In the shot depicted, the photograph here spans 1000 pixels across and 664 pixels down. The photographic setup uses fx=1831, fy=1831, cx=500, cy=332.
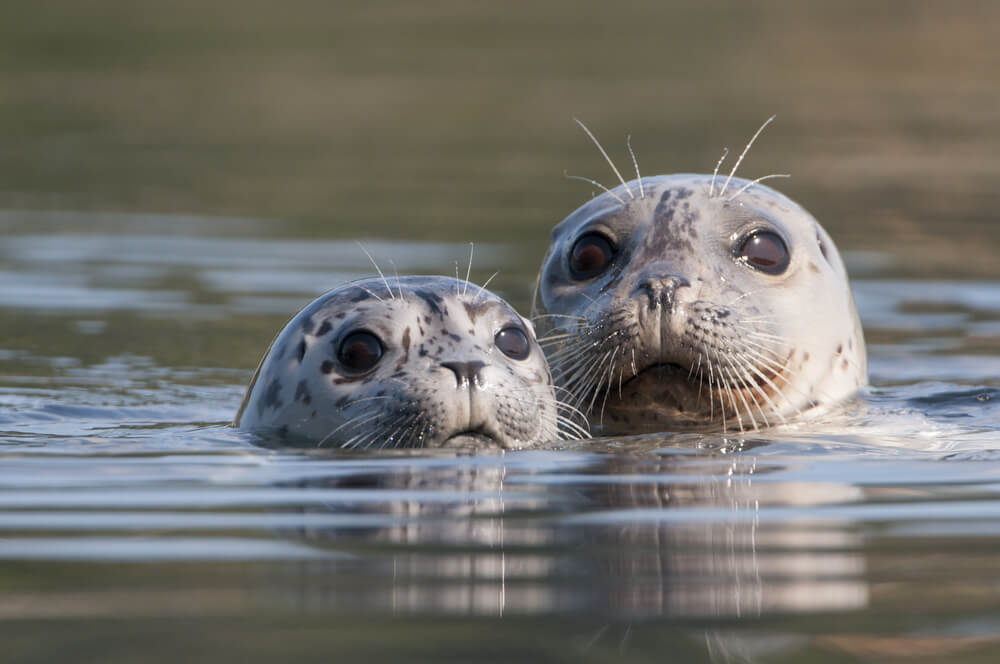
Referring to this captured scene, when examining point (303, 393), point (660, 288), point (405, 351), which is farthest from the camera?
point (660, 288)

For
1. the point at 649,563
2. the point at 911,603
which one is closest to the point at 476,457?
the point at 649,563

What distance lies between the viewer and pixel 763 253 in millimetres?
6469

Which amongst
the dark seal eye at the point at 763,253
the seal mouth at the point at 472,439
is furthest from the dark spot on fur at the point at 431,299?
the dark seal eye at the point at 763,253

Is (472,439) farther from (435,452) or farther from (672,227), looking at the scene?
(672,227)

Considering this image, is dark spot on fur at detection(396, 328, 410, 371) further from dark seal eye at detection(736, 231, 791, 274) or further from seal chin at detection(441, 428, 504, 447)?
dark seal eye at detection(736, 231, 791, 274)

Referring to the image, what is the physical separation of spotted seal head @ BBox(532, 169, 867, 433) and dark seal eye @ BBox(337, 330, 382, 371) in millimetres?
827

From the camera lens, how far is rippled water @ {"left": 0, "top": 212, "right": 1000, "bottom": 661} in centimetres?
340

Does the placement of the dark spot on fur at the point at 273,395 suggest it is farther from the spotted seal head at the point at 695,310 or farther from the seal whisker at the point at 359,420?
the spotted seal head at the point at 695,310

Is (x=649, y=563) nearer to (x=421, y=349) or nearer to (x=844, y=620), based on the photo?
(x=844, y=620)

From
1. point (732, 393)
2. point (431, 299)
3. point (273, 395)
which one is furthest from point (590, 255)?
point (273, 395)

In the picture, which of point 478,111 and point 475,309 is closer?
point 475,309

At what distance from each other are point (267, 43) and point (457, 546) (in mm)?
25137

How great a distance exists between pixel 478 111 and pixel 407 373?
52.6 ft

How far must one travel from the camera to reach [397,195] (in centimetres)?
1472
